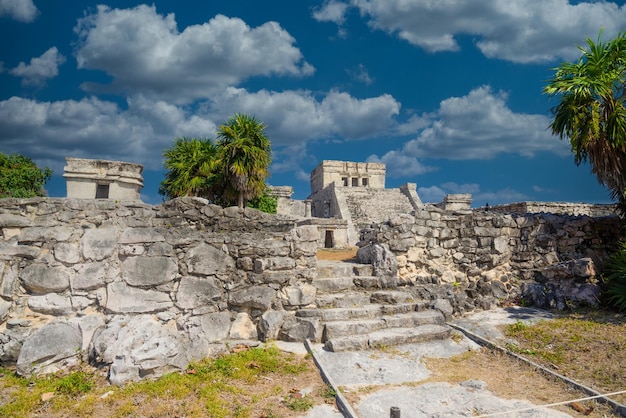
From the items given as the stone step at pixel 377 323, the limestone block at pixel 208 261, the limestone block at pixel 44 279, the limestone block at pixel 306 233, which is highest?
the limestone block at pixel 306 233

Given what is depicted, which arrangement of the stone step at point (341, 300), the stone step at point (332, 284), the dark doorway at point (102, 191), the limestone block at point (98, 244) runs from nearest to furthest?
the limestone block at point (98, 244) → the stone step at point (341, 300) → the stone step at point (332, 284) → the dark doorway at point (102, 191)

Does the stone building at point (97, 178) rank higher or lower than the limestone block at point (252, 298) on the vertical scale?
higher

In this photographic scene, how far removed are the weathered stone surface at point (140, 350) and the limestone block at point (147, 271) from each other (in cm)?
53

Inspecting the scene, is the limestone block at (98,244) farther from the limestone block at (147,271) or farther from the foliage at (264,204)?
the foliage at (264,204)

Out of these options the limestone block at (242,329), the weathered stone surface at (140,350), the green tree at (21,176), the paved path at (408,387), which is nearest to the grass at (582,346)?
the paved path at (408,387)

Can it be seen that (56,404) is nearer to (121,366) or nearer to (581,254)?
(121,366)

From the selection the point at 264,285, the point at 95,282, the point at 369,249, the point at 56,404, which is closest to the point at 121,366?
the point at 56,404

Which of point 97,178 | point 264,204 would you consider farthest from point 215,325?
point 264,204

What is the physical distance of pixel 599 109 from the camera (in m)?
7.70

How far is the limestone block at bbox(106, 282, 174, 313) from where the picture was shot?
5156mm

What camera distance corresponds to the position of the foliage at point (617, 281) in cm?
666

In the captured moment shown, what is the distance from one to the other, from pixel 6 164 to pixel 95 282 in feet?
63.5

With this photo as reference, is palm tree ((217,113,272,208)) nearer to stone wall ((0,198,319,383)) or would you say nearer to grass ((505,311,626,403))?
stone wall ((0,198,319,383))

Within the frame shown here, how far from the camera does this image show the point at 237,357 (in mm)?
4973
